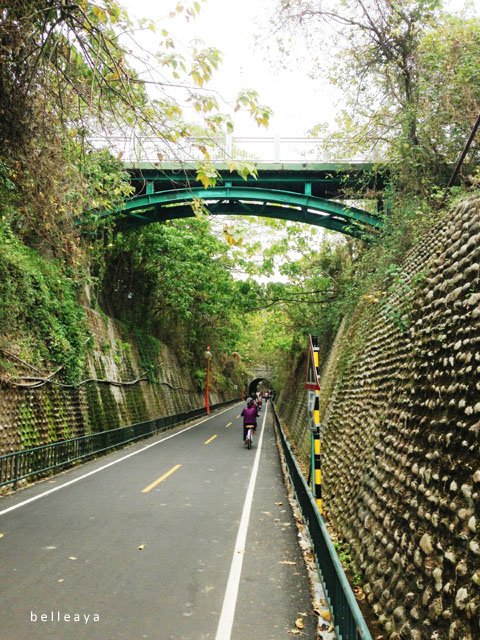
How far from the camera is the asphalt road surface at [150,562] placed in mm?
4492

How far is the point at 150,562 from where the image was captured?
19.9 feet

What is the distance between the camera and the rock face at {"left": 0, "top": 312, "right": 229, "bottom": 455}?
12.0 m

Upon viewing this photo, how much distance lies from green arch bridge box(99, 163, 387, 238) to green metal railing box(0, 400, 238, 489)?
359 inches

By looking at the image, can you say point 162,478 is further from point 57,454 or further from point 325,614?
point 325,614

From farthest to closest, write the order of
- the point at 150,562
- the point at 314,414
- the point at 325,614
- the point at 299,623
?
the point at 314,414
the point at 150,562
the point at 325,614
the point at 299,623

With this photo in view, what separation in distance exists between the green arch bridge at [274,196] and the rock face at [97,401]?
5840 millimetres

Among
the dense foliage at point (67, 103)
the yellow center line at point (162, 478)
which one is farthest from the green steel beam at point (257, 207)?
the yellow center line at point (162, 478)

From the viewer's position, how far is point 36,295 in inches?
575

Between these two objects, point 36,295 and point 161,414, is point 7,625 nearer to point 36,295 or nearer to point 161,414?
point 36,295

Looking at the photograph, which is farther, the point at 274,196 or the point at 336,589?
the point at 274,196

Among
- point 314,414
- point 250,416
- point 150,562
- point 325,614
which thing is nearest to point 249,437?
point 250,416

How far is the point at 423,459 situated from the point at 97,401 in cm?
1546

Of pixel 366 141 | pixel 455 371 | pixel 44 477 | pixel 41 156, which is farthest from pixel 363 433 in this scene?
pixel 366 141

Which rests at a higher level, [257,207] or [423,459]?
[257,207]
